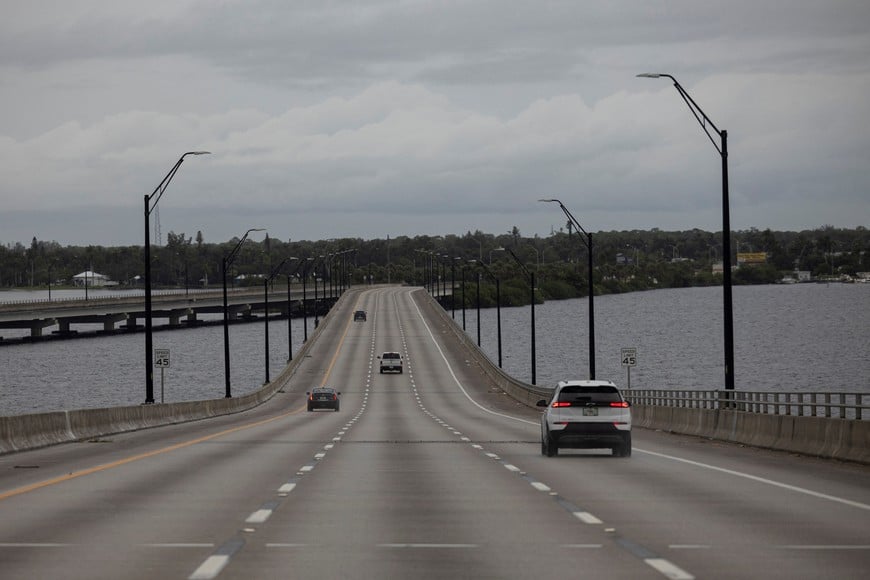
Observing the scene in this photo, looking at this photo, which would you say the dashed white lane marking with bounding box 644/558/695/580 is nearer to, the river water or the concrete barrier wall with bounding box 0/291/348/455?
the concrete barrier wall with bounding box 0/291/348/455

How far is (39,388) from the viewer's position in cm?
12069

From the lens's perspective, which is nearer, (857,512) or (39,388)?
(857,512)

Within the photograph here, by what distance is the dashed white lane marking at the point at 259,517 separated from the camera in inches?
567

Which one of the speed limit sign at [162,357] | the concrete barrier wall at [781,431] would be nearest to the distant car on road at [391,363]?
the speed limit sign at [162,357]

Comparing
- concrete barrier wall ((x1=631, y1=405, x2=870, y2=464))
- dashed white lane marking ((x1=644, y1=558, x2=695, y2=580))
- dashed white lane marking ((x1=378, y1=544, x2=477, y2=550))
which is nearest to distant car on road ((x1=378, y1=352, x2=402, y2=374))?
concrete barrier wall ((x1=631, y1=405, x2=870, y2=464))

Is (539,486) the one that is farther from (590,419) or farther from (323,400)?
(323,400)

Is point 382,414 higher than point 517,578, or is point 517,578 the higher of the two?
point 517,578

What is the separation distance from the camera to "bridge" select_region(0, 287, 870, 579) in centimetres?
1119

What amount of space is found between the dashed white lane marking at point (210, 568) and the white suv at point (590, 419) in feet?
49.8

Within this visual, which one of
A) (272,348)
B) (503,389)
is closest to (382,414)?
(503,389)

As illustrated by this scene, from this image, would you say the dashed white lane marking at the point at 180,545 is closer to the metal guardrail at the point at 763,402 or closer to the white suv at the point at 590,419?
the metal guardrail at the point at 763,402

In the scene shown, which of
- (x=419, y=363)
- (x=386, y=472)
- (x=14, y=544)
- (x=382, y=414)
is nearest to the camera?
(x=14, y=544)

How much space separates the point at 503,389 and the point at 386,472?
7165 centimetres

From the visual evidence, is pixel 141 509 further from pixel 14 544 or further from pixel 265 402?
pixel 265 402
